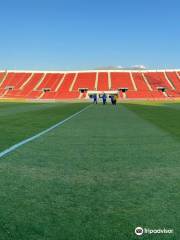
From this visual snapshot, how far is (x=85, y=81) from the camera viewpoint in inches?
5098

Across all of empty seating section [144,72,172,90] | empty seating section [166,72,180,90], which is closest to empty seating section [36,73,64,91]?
empty seating section [144,72,172,90]

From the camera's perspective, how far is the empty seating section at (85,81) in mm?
124125

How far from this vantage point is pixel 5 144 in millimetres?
10602

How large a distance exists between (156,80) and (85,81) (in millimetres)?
23937

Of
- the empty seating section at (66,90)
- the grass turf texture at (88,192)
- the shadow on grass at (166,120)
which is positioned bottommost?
the grass turf texture at (88,192)

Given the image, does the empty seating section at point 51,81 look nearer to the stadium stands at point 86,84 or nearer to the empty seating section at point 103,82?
the stadium stands at point 86,84

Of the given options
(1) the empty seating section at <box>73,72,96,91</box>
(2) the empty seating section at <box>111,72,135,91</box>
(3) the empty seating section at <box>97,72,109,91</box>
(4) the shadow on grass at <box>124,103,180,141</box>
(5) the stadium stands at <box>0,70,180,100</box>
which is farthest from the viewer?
(1) the empty seating section at <box>73,72,96,91</box>

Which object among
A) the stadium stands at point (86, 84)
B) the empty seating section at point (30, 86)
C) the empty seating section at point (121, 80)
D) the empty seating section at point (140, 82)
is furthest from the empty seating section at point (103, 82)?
the empty seating section at point (30, 86)

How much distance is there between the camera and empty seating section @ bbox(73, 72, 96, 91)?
407 feet

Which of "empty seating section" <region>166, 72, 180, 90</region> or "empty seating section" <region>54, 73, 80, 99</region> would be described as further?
Result: "empty seating section" <region>166, 72, 180, 90</region>

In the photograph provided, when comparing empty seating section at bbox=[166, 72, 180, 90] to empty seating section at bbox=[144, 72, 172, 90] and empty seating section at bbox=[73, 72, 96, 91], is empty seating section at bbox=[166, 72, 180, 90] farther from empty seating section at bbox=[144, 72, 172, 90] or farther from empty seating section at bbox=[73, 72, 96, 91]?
empty seating section at bbox=[73, 72, 96, 91]

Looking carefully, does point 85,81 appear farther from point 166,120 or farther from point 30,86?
point 166,120

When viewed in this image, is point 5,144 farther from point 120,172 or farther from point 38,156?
point 120,172

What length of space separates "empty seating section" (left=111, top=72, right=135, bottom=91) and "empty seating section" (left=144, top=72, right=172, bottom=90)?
6668 mm
